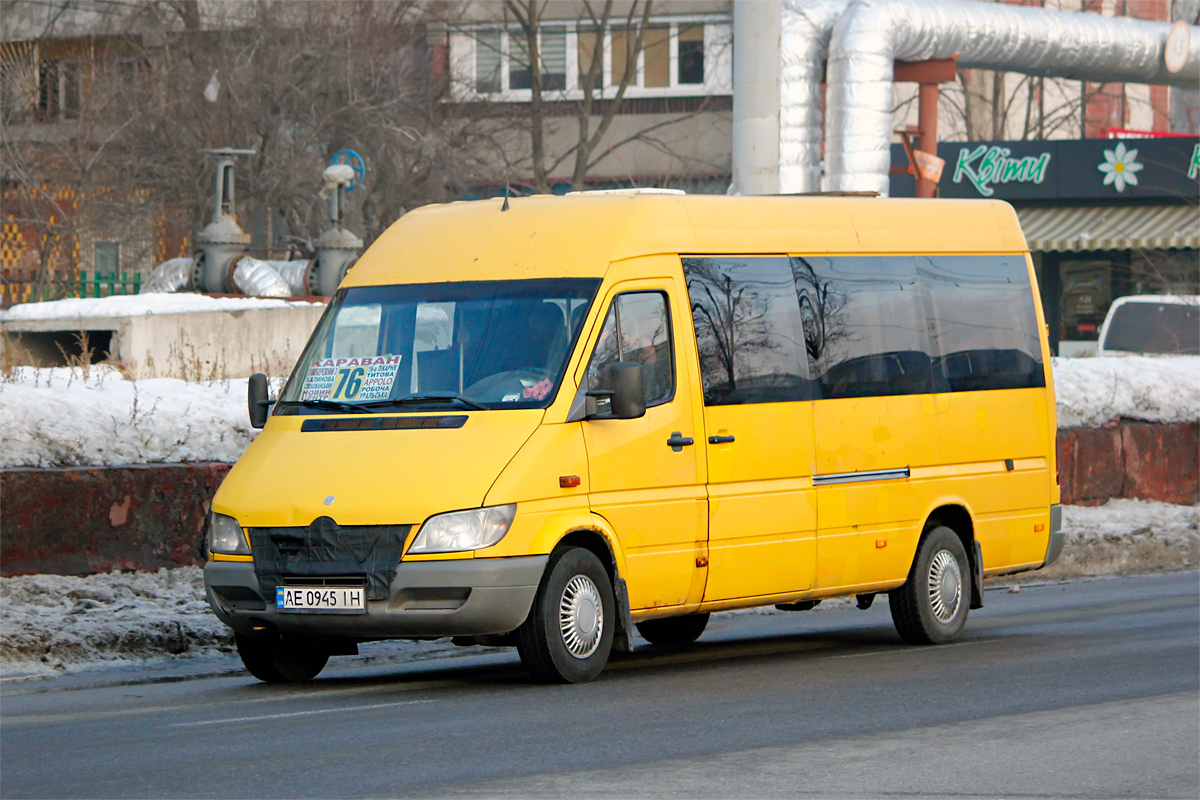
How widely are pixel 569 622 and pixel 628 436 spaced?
3.31ft

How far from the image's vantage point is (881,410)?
11.4 m

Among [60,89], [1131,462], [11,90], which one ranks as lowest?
[1131,462]

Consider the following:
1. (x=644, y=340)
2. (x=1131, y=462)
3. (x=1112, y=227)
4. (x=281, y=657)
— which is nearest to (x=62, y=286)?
(x=1112, y=227)

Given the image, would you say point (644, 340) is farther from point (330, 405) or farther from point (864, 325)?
Result: point (864, 325)

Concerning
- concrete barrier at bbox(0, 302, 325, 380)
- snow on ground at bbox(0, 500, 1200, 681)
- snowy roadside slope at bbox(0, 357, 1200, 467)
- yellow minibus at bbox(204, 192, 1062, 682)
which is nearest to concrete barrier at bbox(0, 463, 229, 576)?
snow on ground at bbox(0, 500, 1200, 681)

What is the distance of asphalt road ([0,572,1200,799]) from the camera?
6965 millimetres

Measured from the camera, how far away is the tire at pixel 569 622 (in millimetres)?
9312

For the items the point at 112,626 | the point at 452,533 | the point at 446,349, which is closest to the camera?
the point at 452,533

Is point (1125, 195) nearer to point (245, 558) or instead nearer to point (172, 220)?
point (172, 220)

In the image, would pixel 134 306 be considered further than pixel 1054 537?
Yes

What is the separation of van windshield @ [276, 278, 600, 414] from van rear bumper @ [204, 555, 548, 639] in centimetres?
90

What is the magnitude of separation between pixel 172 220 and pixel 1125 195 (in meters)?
20.2

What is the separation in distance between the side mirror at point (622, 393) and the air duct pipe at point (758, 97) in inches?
435

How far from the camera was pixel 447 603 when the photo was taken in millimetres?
9062
